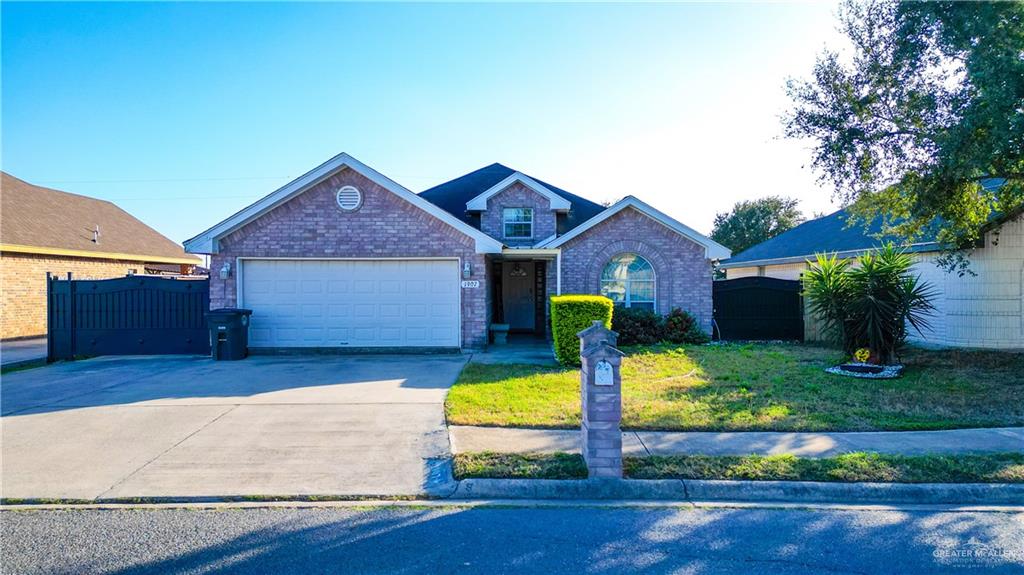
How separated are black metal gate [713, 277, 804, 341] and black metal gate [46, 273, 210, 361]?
1401 cm

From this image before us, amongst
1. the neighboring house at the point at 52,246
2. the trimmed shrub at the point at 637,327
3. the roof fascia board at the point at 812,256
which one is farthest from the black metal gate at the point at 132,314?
the roof fascia board at the point at 812,256

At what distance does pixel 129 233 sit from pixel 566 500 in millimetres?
26098

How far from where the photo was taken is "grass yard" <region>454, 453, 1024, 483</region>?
4875mm

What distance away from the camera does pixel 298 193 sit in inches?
497

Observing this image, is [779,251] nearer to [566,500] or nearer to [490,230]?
[490,230]

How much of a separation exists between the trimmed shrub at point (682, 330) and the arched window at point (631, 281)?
2.76ft

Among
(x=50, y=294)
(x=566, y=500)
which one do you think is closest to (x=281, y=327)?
(x=50, y=294)

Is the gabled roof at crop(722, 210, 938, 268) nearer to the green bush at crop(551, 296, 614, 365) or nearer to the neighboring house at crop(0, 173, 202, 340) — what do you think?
the green bush at crop(551, 296, 614, 365)

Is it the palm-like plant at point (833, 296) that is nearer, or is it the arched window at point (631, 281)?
the palm-like plant at point (833, 296)

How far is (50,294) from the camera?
41.3 feet

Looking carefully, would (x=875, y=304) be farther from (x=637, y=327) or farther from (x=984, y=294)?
(x=637, y=327)

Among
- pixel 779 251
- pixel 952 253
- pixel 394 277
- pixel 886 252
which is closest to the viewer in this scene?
pixel 886 252

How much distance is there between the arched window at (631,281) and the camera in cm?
1541

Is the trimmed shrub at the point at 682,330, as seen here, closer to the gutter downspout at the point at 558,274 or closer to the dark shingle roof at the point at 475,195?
the gutter downspout at the point at 558,274
